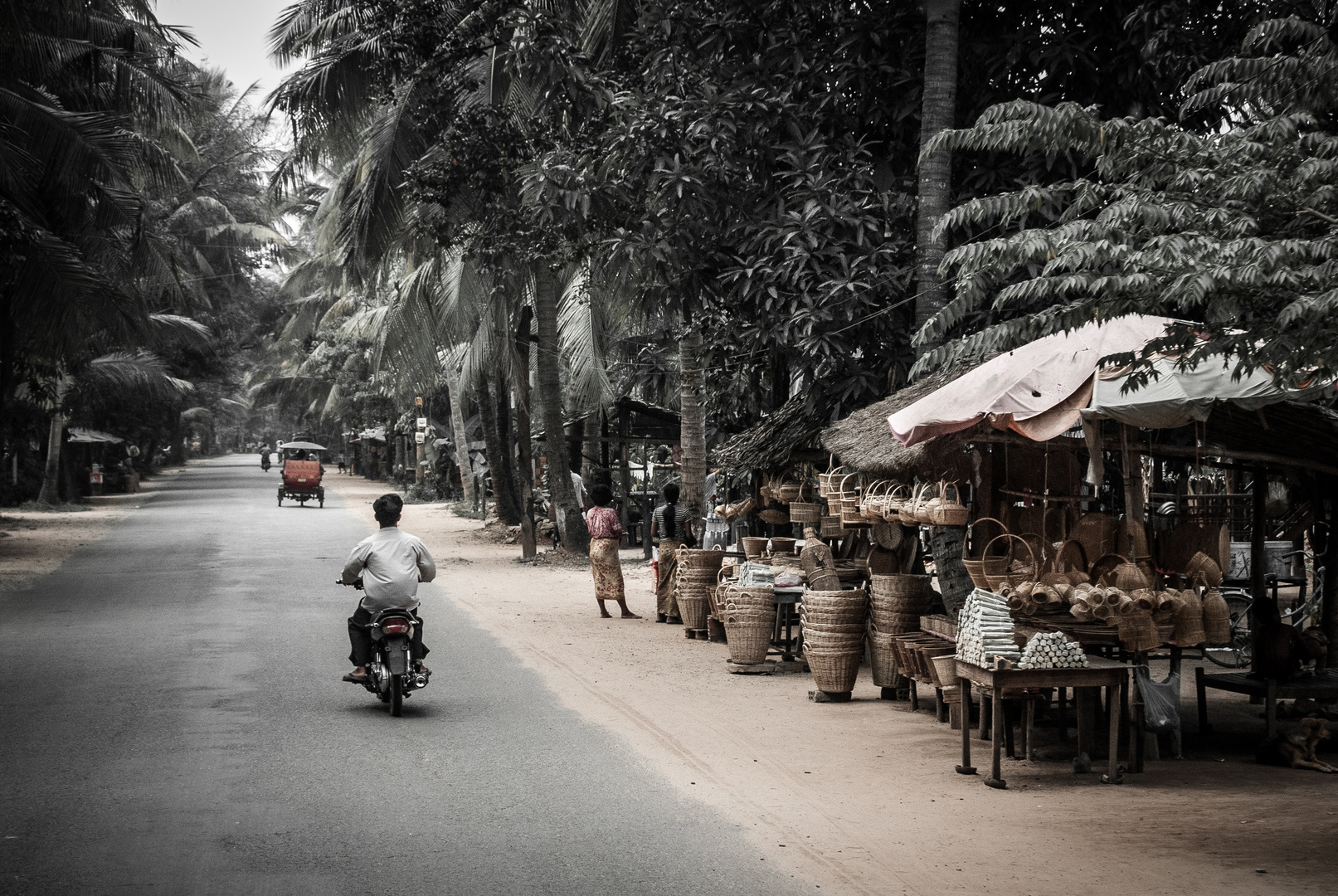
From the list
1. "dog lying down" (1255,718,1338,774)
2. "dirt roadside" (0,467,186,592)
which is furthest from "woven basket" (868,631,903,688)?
"dirt roadside" (0,467,186,592)

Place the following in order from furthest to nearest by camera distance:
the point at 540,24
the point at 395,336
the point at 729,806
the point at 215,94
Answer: the point at 215,94 → the point at 395,336 → the point at 540,24 → the point at 729,806

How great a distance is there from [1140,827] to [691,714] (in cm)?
378

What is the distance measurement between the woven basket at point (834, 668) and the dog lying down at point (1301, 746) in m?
3.14

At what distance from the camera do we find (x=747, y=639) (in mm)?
11016

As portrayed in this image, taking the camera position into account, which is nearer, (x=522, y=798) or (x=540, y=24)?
(x=522, y=798)

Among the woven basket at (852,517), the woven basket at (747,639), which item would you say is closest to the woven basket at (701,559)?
the woven basket at (747,639)

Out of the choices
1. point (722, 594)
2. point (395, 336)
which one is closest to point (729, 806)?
point (722, 594)

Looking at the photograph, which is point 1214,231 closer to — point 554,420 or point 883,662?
point 883,662

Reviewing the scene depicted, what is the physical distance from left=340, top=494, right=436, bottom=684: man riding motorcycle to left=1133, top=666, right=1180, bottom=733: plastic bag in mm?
4965

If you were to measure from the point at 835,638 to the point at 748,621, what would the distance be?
148cm

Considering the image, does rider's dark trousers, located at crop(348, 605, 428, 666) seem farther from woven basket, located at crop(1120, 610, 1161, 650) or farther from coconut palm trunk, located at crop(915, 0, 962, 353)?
coconut palm trunk, located at crop(915, 0, 962, 353)

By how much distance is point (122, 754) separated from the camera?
7488mm

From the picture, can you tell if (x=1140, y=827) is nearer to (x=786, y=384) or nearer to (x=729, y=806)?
(x=729, y=806)

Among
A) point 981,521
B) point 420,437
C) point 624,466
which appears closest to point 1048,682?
point 981,521
